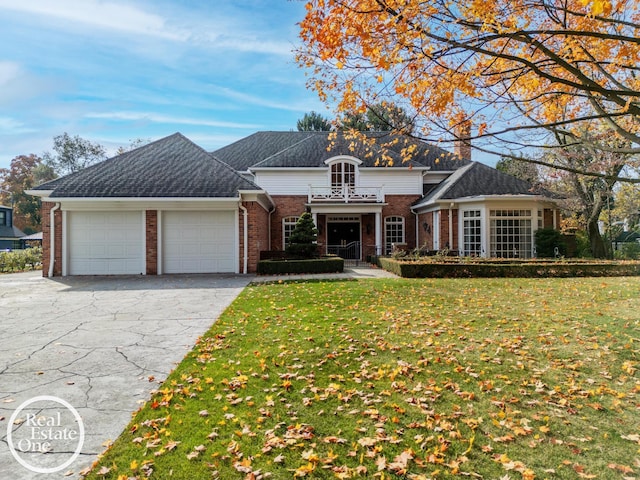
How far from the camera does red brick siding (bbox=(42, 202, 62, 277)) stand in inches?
574

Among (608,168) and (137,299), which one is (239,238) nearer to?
(137,299)

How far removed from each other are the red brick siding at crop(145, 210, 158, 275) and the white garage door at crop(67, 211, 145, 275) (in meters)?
0.26

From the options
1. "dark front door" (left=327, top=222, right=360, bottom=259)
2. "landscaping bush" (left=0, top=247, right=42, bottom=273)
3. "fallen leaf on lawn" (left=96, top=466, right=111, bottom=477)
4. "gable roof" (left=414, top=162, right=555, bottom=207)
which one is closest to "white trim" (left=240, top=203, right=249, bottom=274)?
"dark front door" (left=327, top=222, right=360, bottom=259)

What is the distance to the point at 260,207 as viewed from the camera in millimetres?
16734

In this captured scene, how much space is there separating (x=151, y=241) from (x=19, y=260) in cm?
891

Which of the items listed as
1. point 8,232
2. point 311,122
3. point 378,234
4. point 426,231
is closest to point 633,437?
point 378,234

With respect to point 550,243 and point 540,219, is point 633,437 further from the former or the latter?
point 540,219

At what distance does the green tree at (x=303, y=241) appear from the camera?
54.1ft

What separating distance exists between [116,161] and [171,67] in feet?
23.3

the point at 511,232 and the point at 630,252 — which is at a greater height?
the point at 511,232

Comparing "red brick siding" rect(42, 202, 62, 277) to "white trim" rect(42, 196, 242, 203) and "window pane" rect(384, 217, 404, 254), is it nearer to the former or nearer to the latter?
"white trim" rect(42, 196, 242, 203)

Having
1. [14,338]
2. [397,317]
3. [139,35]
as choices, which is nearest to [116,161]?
[139,35]

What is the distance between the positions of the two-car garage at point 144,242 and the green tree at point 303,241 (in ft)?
8.69

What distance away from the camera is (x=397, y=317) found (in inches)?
271
